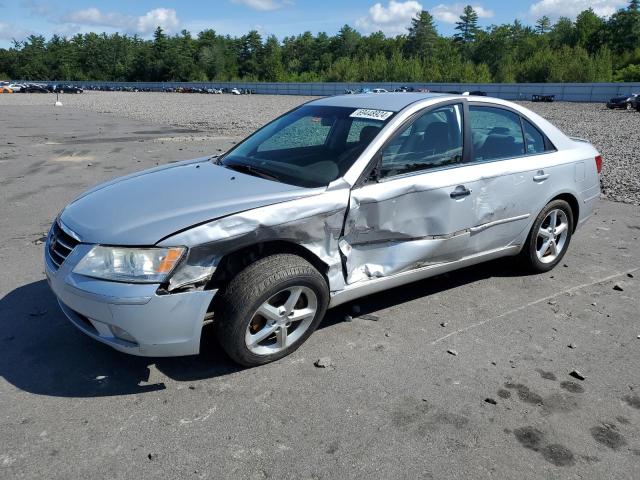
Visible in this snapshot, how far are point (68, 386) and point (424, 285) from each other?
2961 mm

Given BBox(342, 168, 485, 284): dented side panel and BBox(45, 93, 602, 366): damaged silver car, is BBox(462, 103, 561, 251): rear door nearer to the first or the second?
BBox(45, 93, 602, 366): damaged silver car

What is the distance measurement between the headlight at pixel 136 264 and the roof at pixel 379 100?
2.05 m

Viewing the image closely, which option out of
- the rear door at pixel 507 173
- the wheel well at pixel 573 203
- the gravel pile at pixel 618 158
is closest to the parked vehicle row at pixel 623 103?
the gravel pile at pixel 618 158

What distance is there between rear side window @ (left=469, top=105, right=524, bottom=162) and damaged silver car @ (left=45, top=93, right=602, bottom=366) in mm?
13

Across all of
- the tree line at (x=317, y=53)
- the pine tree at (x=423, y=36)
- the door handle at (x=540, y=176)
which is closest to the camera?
the door handle at (x=540, y=176)

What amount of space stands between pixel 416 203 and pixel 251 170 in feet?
3.98

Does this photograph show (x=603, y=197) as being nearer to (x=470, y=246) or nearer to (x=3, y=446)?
(x=470, y=246)

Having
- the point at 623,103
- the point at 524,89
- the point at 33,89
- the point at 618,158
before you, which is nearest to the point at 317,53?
the point at 33,89

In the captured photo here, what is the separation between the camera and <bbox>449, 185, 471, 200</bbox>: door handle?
4.09 metres

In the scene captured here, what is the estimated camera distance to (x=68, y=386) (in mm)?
3234

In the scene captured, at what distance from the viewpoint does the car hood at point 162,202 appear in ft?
10.2

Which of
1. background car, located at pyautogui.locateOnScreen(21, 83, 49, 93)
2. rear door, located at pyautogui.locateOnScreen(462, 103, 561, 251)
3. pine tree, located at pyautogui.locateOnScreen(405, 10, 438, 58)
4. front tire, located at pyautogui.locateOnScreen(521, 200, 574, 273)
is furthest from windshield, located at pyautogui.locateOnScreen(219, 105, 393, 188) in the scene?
pine tree, located at pyautogui.locateOnScreen(405, 10, 438, 58)

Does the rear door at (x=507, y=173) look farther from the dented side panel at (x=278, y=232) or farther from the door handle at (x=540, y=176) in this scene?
the dented side panel at (x=278, y=232)

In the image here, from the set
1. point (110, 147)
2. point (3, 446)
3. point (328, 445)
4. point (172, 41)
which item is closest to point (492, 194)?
point (328, 445)
